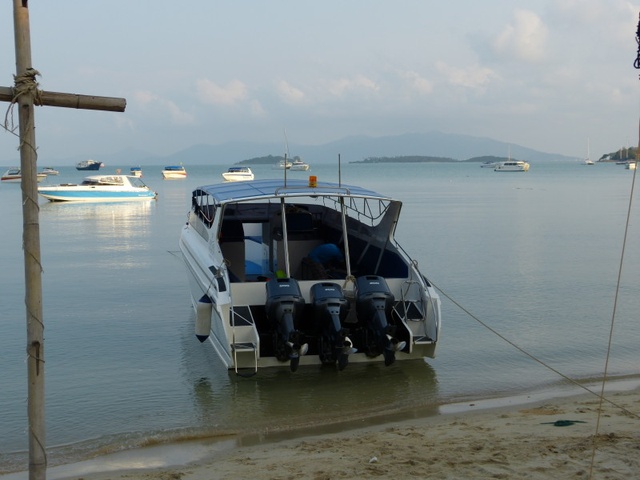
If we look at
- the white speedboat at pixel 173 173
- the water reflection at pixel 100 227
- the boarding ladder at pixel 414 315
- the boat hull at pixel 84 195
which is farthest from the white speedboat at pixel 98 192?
the white speedboat at pixel 173 173

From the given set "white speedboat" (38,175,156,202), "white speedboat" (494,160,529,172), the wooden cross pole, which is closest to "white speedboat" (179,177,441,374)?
the wooden cross pole

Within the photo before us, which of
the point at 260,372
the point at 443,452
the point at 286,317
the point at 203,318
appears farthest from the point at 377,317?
the point at 443,452

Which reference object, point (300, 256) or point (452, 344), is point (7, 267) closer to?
point (300, 256)

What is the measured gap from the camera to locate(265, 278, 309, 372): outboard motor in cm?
974

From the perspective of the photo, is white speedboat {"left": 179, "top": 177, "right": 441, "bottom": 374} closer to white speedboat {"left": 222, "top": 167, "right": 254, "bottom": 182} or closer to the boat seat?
the boat seat

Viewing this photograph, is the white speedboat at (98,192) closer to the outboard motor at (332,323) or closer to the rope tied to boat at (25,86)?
the outboard motor at (332,323)

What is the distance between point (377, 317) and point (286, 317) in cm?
117

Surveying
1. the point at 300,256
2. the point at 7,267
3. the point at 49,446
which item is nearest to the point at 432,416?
the point at 49,446

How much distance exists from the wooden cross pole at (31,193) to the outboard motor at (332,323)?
464 centimetres

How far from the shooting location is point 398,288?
1126 cm

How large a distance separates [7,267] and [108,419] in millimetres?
13699

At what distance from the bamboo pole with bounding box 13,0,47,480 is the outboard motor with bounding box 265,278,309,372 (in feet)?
14.1

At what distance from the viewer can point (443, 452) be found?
23.0 ft

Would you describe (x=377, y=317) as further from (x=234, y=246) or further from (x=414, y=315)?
(x=234, y=246)
